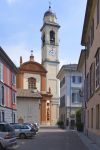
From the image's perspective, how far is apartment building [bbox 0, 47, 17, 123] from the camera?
47656 mm

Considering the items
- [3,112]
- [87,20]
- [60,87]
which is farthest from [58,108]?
[87,20]

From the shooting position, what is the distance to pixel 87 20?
36.1m

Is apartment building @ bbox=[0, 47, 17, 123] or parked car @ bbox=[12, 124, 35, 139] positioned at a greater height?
apartment building @ bbox=[0, 47, 17, 123]

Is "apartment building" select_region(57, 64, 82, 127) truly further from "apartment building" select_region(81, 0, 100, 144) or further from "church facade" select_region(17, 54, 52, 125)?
"apartment building" select_region(81, 0, 100, 144)

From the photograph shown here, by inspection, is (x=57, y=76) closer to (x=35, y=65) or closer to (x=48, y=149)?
(x=35, y=65)

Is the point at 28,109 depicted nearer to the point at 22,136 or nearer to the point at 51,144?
the point at 22,136

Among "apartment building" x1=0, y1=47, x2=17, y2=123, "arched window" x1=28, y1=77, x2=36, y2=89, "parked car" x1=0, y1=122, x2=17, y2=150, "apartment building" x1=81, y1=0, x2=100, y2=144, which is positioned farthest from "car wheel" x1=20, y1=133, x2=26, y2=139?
"arched window" x1=28, y1=77, x2=36, y2=89

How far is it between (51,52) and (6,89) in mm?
54732

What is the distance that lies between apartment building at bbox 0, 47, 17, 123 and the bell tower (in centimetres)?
4361

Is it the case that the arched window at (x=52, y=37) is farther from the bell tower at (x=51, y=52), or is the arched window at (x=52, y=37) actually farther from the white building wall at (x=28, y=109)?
the white building wall at (x=28, y=109)

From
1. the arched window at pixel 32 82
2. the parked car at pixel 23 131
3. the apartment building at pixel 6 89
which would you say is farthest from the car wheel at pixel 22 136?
the arched window at pixel 32 82

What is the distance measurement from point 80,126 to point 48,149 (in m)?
31.1

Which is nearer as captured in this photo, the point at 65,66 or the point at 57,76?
the point at 65,66

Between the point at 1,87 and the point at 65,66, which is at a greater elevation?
the point at 65,66
